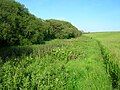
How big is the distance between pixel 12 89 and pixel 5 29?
12.4 metres

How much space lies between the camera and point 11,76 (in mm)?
14633

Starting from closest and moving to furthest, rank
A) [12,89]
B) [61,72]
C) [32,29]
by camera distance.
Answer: [12,89], [61,72], [32,29]

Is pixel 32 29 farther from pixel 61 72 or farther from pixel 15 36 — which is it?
pixel 61 72

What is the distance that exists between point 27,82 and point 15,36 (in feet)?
62.8

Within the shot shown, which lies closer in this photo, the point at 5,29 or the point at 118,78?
the point at 118,78

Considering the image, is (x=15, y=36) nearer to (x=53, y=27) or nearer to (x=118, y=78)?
(x=118, y=78)

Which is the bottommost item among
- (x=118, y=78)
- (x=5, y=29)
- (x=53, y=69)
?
(x=118, y=78)

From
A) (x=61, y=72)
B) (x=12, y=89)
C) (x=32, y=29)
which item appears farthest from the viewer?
(x=32, y=29)

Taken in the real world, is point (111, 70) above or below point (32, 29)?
below

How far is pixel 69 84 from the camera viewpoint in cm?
1419

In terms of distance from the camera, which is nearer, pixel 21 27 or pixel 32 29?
pixel 21 27

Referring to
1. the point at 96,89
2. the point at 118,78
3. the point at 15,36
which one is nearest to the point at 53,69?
the point at 96,89

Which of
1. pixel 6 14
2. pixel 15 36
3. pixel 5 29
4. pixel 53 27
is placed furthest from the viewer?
pixel 53 27

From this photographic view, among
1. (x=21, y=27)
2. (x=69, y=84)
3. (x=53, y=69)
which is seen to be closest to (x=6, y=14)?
(x=21, y=27)
